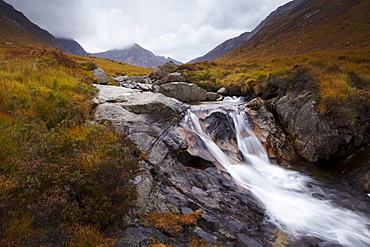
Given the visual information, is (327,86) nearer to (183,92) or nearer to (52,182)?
(183,92)

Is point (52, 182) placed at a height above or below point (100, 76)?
below

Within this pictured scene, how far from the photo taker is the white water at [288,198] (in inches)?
194

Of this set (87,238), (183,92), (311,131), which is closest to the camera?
(87,238)

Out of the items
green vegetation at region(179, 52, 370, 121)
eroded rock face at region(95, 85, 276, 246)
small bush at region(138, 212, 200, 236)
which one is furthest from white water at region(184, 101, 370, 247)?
green vegetation at region(179, 52, 370, 121)

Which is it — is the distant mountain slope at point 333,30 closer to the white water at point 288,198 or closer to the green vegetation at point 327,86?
the green vegetation at point 327,86

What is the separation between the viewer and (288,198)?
638 cm

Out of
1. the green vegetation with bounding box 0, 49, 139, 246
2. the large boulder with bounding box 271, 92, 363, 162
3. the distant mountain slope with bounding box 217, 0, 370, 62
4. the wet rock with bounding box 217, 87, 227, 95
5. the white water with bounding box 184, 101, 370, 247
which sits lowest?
the white water with bounding box 184, 101, 370, 247

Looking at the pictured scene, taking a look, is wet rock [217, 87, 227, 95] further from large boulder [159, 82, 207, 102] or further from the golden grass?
the golden grass

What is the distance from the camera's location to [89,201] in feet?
9.91

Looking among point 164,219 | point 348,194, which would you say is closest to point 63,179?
point 164,219

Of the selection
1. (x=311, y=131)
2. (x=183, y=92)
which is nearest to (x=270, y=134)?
(x=311, y=131)

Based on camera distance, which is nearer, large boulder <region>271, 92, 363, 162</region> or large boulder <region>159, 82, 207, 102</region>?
large boulder <region>271, 92, 363, 162</region>

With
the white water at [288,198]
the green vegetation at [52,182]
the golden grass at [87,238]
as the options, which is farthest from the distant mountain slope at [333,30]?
the golden grass at [87,238]

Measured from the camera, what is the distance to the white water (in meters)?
4.93
